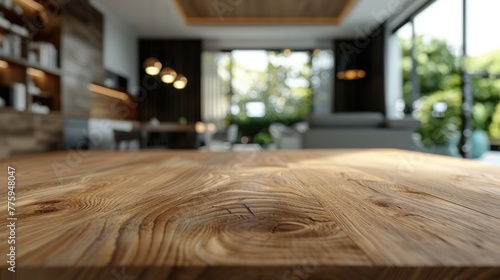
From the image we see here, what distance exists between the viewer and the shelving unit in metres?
3.47

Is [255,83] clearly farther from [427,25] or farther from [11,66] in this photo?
[11,66]

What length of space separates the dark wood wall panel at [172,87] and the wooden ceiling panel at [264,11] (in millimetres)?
1169

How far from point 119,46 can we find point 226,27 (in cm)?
226

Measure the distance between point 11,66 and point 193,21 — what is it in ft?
13.1

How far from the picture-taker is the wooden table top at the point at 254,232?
0.23 metres

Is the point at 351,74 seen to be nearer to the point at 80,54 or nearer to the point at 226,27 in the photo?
the point at 226,27

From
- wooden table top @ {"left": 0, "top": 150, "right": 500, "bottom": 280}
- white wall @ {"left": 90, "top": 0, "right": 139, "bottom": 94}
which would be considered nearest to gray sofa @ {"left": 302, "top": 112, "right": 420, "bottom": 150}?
wooden table top @ {"left": 0, "top": 150, "right": 500, "bottom": 280}

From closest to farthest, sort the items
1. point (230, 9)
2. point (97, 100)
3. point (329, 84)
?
point (97, 100), point (230, 9), point (329, 84)

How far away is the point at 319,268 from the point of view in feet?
0.76

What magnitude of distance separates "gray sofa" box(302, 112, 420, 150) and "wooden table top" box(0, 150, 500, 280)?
3.16 m

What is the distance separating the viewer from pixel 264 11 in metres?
6.31

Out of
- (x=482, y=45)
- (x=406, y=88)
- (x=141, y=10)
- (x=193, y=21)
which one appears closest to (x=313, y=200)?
(x=482, y=45)

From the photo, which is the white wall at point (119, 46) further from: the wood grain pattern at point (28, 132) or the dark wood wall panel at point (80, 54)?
the wood grain pattern at point (28, 132)

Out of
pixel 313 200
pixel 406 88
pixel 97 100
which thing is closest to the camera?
pixel 313 200
